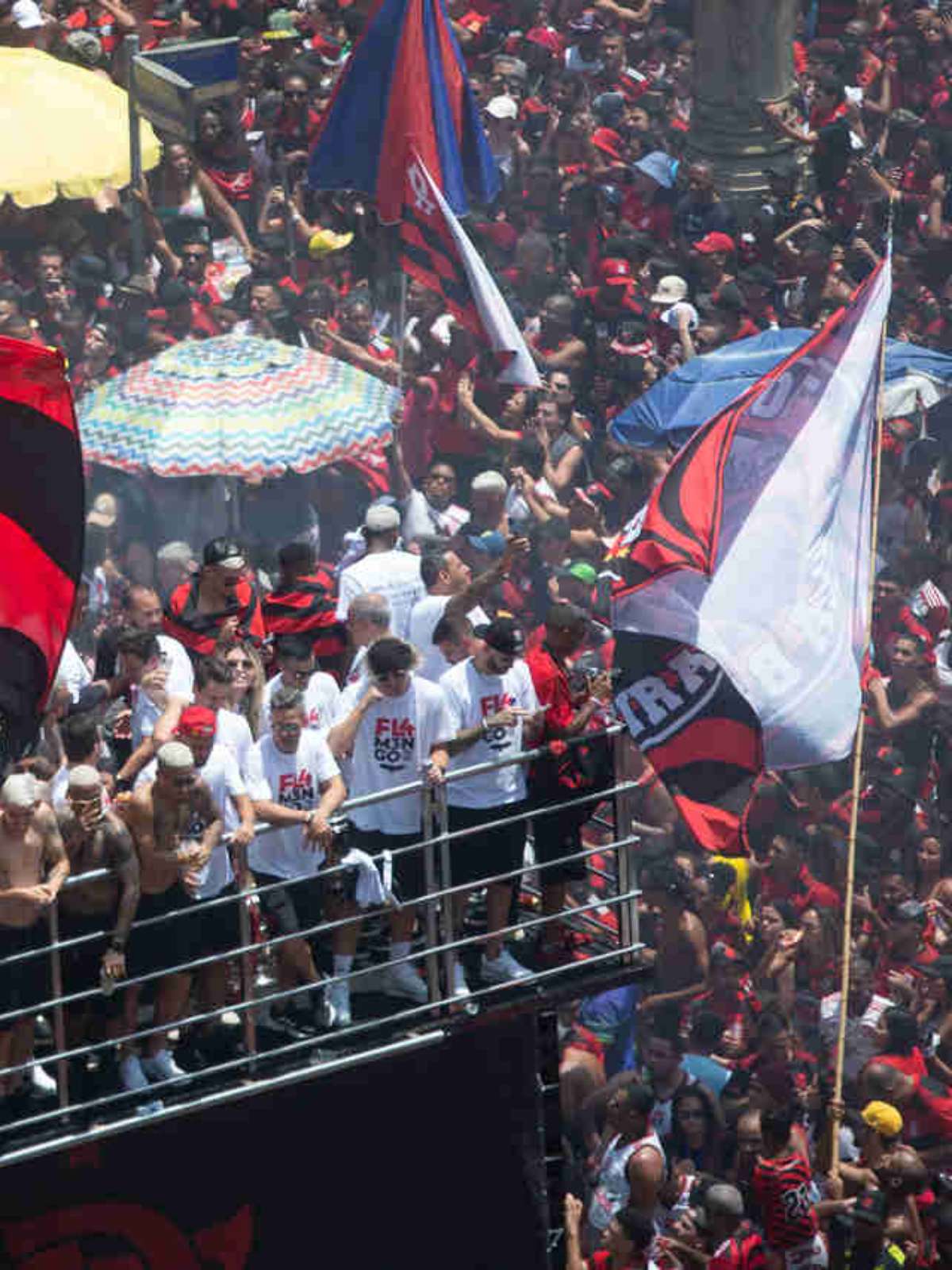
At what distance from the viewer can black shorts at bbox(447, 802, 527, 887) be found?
12.5m

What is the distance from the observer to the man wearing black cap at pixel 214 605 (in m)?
13.4

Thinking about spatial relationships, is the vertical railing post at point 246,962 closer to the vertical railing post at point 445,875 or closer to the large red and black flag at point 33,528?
the vertical railing post at point 445,875

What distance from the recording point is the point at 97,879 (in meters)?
11.4

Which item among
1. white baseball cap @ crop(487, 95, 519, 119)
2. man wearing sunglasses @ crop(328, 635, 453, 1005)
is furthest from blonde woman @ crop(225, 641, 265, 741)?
white baseball cap @ crop(487, 95, 519, 119)

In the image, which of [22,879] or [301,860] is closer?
[22,879]

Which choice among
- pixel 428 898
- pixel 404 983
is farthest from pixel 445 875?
pixel 404 983

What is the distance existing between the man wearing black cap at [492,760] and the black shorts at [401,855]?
0.51 ft

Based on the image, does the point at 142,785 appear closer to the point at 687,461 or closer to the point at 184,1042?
the point at 184,1042

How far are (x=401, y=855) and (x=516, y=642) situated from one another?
103cm

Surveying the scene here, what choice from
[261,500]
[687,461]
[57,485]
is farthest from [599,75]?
[57,485]

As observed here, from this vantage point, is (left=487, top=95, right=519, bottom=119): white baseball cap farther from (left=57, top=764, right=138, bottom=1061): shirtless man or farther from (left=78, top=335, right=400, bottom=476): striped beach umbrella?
(left=57, top=764, right=138, bottom=1061): shirtless man

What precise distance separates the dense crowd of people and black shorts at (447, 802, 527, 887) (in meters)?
0.02

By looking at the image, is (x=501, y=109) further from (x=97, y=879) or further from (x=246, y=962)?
(x=97, y=879)

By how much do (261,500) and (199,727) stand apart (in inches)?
264
